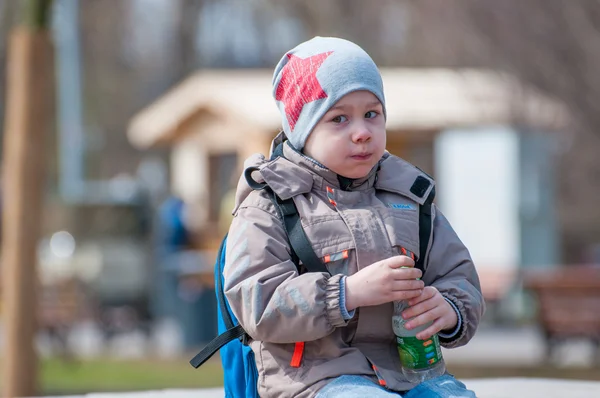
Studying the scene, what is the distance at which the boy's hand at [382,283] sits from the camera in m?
3.37

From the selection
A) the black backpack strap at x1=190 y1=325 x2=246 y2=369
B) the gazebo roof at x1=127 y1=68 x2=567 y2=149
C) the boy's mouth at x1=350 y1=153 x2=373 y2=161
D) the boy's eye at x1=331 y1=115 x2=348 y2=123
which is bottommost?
the black backpack strap at x1=190 y1=325 x2=246 y2=369

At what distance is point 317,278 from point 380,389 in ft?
1.13

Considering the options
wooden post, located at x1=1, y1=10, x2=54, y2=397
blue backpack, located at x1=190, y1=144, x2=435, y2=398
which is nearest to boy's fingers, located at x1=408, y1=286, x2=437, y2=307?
blue backpack, located at x1=190, y1=144, x2=435, y2=398

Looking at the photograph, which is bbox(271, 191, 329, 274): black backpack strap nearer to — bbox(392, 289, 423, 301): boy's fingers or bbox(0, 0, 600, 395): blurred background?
bbox(392, 289, 423, 301): boy's fingers

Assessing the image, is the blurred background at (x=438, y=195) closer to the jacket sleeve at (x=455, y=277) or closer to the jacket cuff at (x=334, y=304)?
the jacket sleeve at (x=455, y=277)

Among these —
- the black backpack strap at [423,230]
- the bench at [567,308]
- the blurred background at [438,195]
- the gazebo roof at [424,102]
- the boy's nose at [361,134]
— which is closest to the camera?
the boy's nose at [361,134]

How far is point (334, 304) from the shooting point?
3.41 meters

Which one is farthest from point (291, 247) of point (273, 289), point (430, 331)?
point (430, 331)

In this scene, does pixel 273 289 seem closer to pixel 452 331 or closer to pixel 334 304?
pixel 334 304

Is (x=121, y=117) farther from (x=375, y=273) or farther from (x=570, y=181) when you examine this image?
(x=375, y=273)

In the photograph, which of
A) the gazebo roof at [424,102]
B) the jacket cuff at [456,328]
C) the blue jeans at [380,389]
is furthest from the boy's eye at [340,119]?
the gazebo roof at [424,102]

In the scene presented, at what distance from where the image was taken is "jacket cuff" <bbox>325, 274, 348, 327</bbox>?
3414 millimetres

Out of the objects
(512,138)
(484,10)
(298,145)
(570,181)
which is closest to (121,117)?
(570,181)

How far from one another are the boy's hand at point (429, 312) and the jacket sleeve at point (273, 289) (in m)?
0.19
